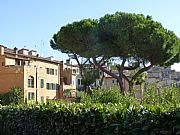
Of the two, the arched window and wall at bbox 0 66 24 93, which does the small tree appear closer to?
wall at bbox 0 66 24 93

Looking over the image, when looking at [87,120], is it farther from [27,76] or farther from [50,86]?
[50,86]

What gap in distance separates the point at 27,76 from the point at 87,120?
44152 mm

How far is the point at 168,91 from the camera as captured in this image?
11836mm

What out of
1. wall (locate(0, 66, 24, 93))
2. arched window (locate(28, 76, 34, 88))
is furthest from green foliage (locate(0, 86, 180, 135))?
arched window (locate(28, 76, 34, 88))

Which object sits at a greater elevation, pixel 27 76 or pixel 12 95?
pixel 27 76

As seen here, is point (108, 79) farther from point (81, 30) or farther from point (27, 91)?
point (81, 30)

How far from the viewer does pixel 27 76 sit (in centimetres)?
5147

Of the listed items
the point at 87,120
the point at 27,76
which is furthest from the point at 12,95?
the point at 87,120

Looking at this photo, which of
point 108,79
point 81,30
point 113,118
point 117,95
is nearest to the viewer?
point 113,118

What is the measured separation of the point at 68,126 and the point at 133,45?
23994 mm

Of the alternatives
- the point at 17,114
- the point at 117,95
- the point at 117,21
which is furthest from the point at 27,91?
the point at 17,114

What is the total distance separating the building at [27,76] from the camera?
50750 mm

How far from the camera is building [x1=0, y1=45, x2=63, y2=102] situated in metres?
50.8

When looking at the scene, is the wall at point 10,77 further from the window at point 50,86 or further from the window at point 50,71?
the window at point 50,71
